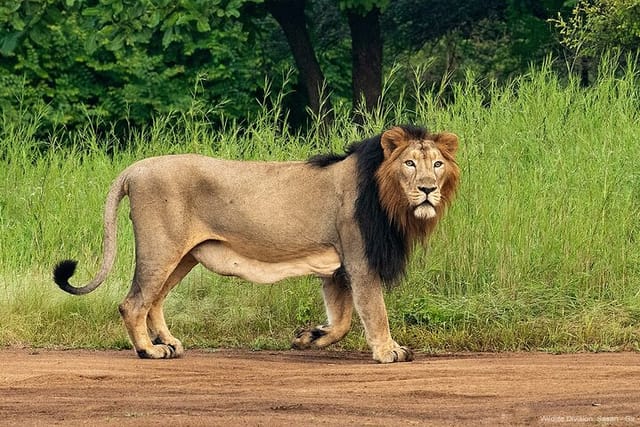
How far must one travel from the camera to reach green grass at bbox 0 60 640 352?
32.0ft

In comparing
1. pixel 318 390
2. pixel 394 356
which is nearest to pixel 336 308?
pixel 394 356

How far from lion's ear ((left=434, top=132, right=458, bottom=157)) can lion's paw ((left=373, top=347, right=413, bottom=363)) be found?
48.0 inches

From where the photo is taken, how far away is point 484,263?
33.7 ft

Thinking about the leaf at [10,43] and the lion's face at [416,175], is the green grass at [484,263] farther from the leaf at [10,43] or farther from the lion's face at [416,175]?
the leaf at [10,43]

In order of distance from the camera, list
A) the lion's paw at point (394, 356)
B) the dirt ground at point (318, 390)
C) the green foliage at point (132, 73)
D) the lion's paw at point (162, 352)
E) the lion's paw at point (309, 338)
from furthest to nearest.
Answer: the green foliage at point (132, 73), the lion's paw at point (309, 338), the lion's paw at point (162, 352), the lion's paw at point (394, 356), the dirt ground at point (318, 390)

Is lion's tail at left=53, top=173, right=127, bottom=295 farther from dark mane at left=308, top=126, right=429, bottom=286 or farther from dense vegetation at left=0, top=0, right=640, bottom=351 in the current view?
dark mane at left=308, top=126, right=429, bottom=286

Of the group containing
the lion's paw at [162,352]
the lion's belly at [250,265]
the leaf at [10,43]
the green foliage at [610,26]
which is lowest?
the lion's paw at [162,352]

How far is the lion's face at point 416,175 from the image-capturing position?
336 inches

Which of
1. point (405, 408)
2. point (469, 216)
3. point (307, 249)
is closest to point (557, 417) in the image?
point (405, 408)

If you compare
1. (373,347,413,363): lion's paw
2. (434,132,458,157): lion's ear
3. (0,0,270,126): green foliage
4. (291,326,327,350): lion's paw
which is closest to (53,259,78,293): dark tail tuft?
(291,326,327,350): lion's paw

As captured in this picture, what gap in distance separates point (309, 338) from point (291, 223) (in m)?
0.81

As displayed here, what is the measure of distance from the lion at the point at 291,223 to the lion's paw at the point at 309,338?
3cm

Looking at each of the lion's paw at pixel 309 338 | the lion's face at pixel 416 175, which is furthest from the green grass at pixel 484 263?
the lion's face at pixel 416 175

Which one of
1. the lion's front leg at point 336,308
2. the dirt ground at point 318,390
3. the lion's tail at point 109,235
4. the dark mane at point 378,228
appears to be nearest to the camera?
the dirt ground at point 318,390
